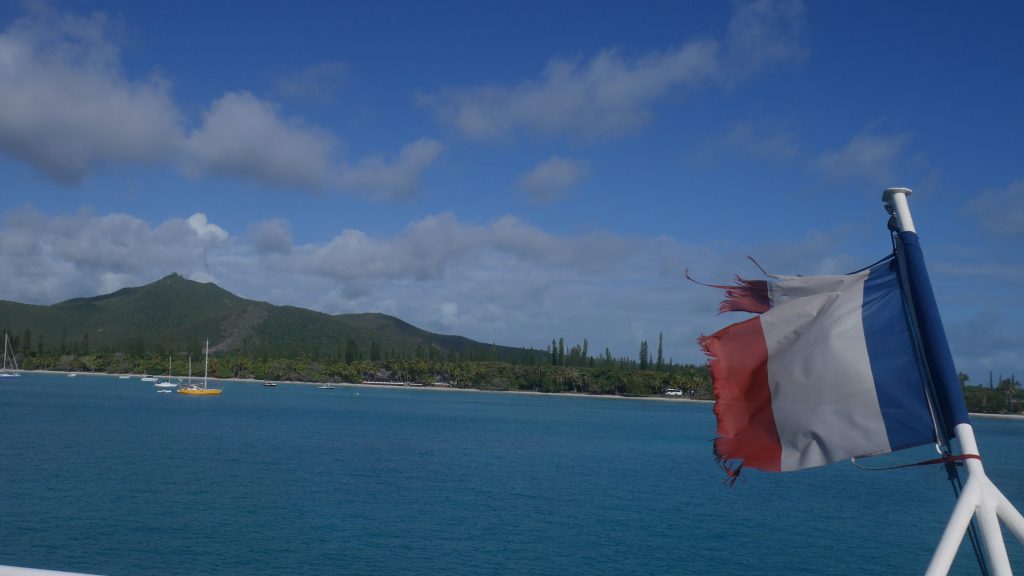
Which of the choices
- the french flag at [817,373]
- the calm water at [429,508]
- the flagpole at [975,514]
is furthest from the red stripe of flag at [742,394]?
the calm water at [429,508]

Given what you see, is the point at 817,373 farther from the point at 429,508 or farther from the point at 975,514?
the point at 429,508

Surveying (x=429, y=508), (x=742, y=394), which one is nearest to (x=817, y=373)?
(x=742, y=394)

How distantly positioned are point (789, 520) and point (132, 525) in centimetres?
2723

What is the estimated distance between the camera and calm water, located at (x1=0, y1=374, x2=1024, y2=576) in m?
28.1

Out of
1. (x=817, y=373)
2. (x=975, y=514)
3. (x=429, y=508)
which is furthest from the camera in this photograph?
(x=429, y=508)

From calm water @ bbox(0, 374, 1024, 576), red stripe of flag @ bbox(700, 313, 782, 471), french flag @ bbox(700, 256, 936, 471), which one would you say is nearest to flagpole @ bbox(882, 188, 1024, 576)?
french flag @ bbox(700, 256, 936, 471)

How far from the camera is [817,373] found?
634 centimetres

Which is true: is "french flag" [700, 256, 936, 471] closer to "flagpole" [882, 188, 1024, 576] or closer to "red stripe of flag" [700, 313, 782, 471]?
"red stripe of flag" [700, 313, 782, 471]

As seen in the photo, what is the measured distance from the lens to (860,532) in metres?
37.2

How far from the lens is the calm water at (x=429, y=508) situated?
92.2 feet

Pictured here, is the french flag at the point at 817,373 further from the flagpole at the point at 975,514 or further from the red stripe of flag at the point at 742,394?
the flagpole at the point at 975,514

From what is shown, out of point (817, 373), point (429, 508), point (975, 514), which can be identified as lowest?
point (429, 508)

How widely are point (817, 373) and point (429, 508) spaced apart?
3297 cm

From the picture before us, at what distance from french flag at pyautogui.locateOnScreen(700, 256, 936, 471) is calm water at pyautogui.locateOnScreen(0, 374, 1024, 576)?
2170cm
